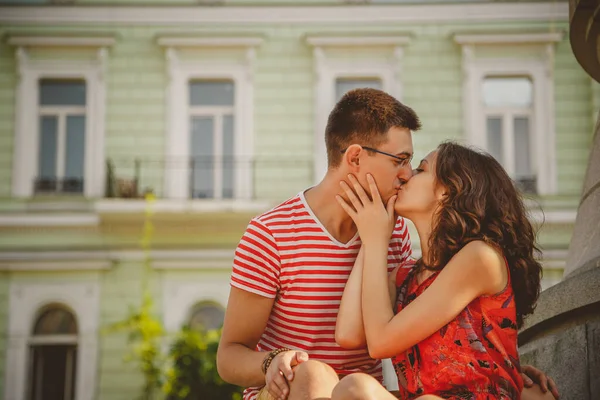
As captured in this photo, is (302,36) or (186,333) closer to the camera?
(186,333)

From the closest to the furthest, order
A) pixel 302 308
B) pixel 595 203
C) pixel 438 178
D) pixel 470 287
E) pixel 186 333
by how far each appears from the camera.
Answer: pixel 470 287, pixel 438 178, pixel 302 308, pixel 595 203, pixel 186 333

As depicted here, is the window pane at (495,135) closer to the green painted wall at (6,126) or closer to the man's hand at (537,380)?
the green painted wall at (6,126)

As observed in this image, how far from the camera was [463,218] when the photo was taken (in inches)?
110

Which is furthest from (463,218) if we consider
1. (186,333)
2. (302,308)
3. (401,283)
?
(186,333)

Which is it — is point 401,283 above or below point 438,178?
below

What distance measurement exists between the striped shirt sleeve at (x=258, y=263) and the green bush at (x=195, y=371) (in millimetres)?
7845

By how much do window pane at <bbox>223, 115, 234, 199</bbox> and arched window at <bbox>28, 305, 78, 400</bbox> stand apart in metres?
2.98

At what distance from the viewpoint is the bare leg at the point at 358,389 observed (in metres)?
2.27

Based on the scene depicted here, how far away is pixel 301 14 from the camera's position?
536 inches

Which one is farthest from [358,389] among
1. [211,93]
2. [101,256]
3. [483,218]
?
[211,93]

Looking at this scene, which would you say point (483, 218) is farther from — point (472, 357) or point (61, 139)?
point (61, 139)

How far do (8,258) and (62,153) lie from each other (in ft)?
5.72

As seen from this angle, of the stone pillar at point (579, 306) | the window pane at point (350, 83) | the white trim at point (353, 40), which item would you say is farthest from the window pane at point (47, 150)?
the stone pillar at point (579, 306)

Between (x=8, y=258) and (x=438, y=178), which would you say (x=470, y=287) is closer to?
(x=438, y=178)
